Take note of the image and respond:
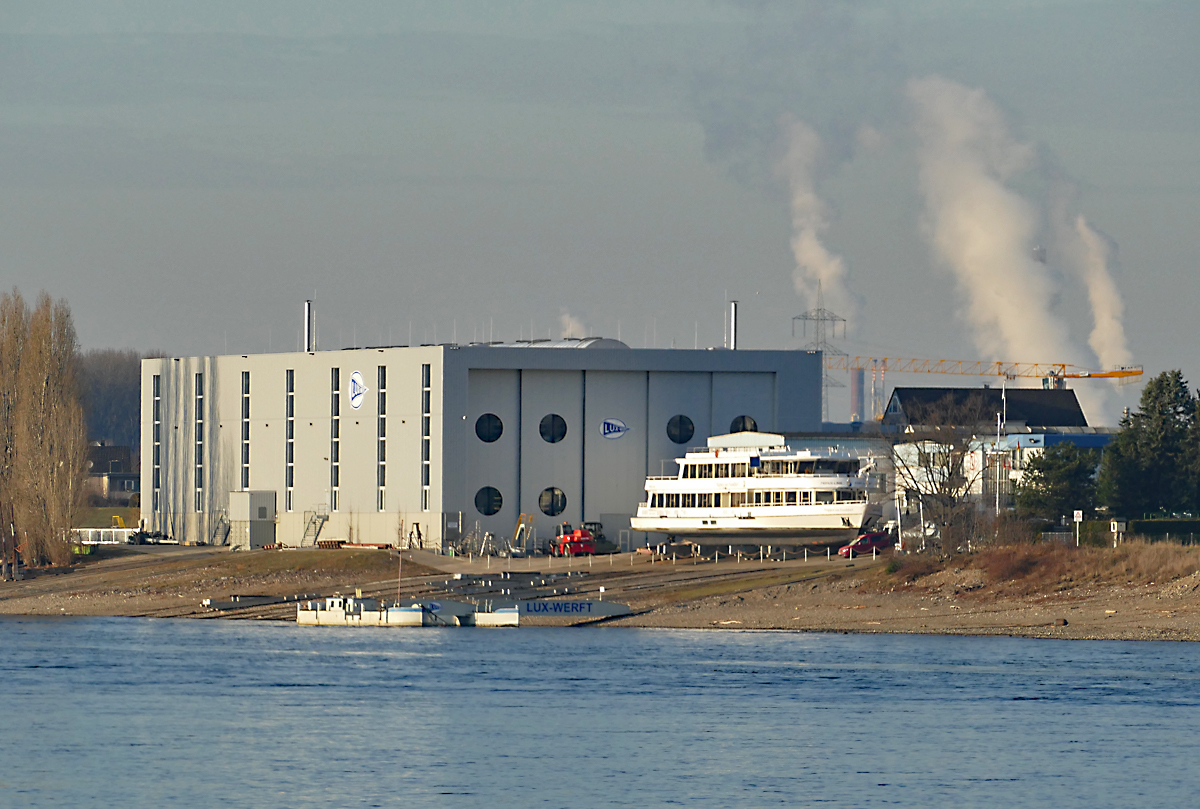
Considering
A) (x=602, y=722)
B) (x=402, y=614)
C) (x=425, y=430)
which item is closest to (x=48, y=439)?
(x=425, y=430)

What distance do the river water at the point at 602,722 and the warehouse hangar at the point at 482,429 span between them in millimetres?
28435

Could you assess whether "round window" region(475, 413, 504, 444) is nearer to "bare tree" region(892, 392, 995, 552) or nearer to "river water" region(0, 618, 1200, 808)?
"bare tree" region(892, 392, 995, 552)

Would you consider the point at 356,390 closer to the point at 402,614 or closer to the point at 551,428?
the point at 551,428

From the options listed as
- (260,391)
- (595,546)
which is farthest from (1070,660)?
(260,391)

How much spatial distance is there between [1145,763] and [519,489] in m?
63.7

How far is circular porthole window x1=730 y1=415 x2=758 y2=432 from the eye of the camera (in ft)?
361

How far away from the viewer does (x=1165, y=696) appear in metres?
56.2

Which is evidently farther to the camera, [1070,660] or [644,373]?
[644,373]

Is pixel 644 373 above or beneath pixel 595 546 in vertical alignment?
above

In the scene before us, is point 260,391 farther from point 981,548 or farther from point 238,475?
point 981,548

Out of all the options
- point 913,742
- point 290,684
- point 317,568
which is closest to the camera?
point 913,742

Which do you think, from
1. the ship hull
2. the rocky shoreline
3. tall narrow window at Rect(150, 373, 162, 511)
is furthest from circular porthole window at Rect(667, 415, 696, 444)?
tall narrow window at Rect(150, 373, 162, 511)

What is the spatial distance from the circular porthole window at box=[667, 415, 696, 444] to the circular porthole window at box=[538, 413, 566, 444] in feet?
20.9

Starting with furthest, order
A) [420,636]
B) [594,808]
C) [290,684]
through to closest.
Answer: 1. [420,636]
2. [290,684]
3. [594,808]
